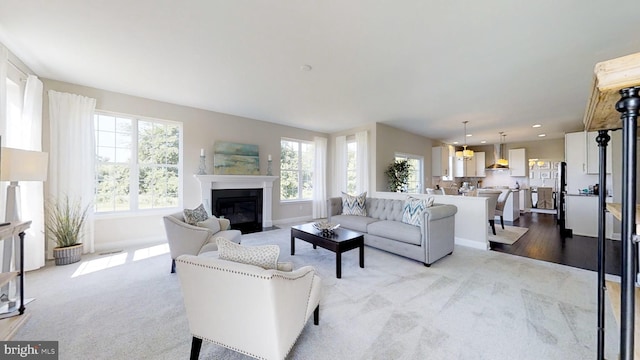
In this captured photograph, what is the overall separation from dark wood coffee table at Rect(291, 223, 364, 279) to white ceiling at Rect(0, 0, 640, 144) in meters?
2.22

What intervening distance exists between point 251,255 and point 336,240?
1.69 m

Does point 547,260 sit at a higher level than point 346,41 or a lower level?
lower

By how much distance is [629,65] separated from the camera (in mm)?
650

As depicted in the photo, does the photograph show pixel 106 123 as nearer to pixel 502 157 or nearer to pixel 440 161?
pixel 440 161

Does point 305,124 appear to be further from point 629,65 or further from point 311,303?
point 629,65

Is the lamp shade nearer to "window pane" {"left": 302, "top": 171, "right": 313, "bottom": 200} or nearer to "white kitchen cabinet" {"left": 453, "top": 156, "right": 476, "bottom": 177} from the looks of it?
"window pane" {"left": 302, "top": 171, "right": 313, "bottom": 200}

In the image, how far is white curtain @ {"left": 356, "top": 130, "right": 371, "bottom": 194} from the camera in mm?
6301

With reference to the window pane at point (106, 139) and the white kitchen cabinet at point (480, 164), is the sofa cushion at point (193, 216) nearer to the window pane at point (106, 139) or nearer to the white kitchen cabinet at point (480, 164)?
the window pane at point (106, 139)

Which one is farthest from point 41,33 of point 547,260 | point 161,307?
point 547,260

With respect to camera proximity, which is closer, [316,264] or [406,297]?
[406,297]

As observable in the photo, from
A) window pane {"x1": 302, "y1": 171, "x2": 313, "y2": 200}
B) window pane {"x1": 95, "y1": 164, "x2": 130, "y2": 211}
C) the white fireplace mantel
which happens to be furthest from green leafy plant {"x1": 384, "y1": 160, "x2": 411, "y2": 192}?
window pane {"x1": 95, "y1": 164, "x2": 130, "y2": 211}

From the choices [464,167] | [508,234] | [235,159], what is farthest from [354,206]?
[464,167]

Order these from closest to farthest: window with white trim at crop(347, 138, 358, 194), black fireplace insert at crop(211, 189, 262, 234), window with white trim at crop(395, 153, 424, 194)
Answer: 1. black fireplace insert at crop(211, 189, 262, 234)
2. window with white trim at crop(347, 138, 358, 194)
3. window with white trim at crop(395, 153, 424, 194)

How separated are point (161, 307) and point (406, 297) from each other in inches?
94.7
